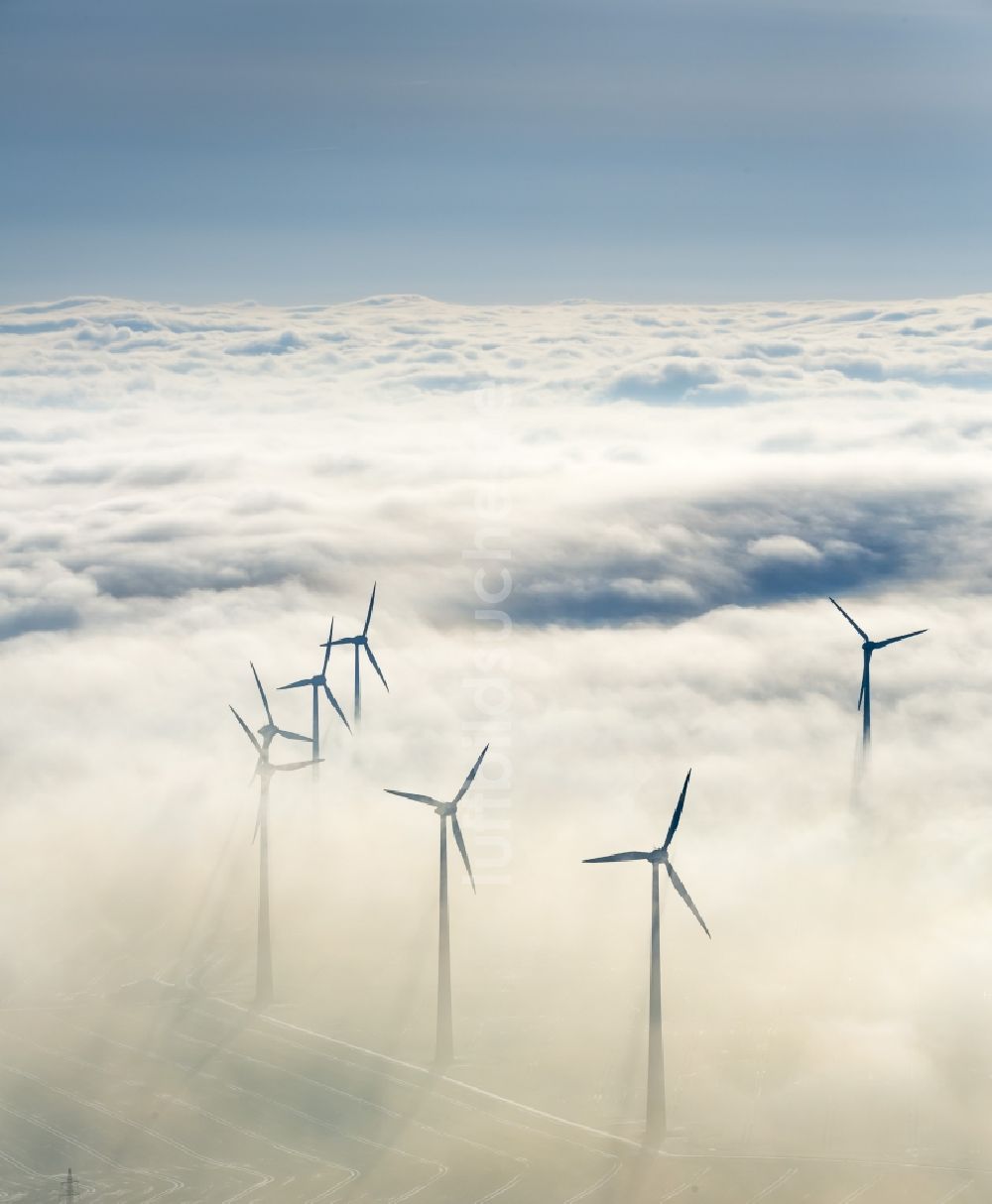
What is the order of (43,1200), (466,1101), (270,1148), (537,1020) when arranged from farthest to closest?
(537,1020)
(466,1101)
(270,1148)
(43,1200)

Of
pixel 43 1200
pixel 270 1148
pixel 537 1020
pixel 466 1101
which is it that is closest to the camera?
pixel 43 1200

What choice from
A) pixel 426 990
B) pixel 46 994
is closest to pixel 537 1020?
pixel 426 990

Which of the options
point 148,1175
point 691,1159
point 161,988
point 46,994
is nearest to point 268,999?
point 161,988

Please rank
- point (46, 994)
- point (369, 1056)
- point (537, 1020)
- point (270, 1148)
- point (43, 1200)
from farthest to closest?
point (46, 994) → point (537, 1020) → point (369, 1056) → point (270, 1148) → point (43, 1200)

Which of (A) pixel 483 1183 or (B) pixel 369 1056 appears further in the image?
(B) pixel 369 1056

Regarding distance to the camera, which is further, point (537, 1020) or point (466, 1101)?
point (537, 1020)

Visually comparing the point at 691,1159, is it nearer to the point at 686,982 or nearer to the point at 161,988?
the point at 686,982

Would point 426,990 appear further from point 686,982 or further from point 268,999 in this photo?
point 686,982

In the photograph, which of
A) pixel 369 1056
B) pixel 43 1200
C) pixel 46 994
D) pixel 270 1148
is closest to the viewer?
pixel 43 1200
